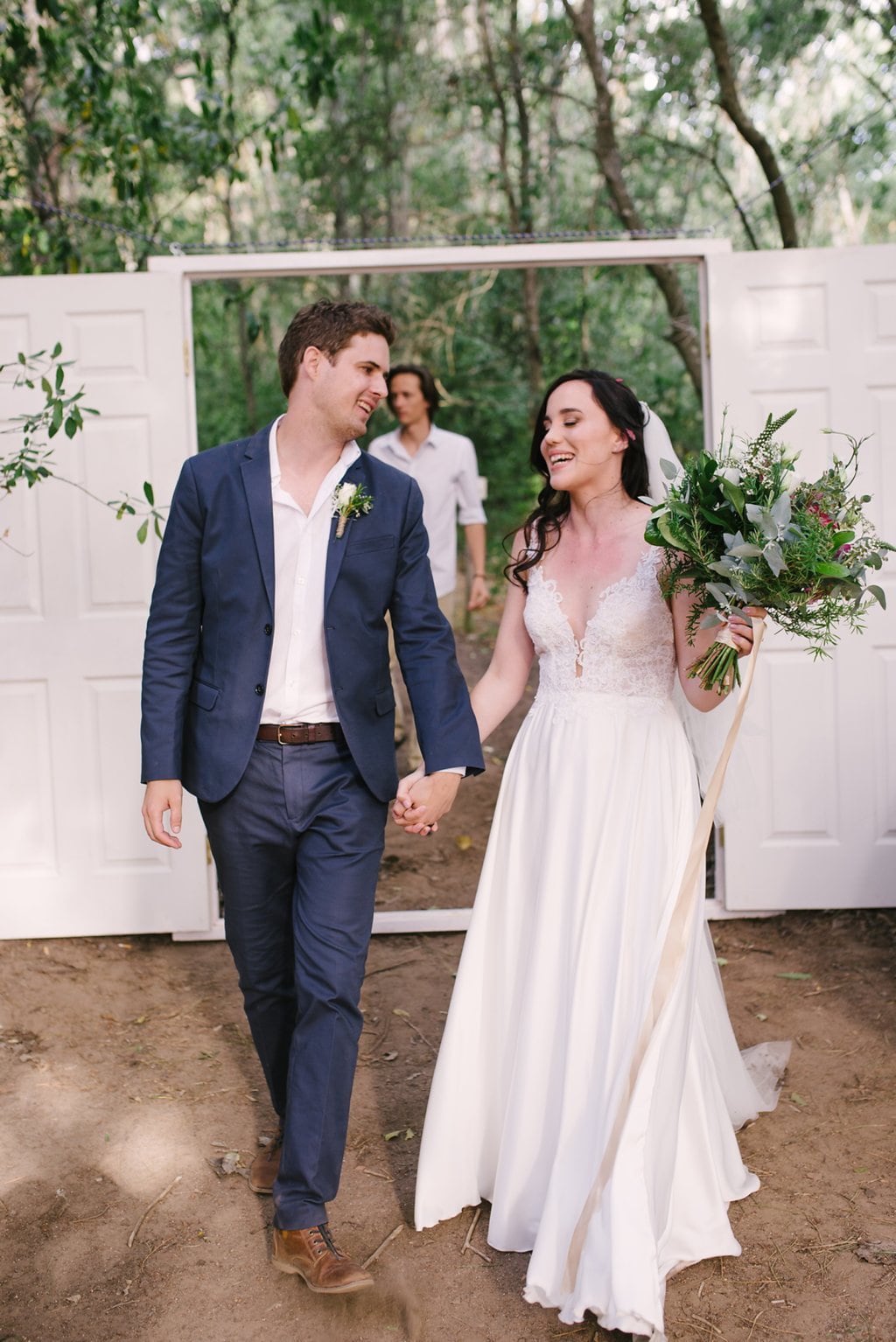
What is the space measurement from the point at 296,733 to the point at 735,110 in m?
5.76

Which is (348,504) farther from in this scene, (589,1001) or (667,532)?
(589,1001)

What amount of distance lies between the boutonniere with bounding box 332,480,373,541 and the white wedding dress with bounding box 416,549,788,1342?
563 millimetres

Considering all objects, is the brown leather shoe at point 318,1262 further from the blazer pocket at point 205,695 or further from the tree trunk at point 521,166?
the tree trunk at point 521,166

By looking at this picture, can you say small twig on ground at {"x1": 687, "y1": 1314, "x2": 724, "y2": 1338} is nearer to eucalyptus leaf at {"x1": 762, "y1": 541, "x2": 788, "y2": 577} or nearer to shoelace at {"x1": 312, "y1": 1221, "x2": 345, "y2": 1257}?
shoelace at {"x1": 312, "y1": 1221, "x2": 345, "y2": 1257}

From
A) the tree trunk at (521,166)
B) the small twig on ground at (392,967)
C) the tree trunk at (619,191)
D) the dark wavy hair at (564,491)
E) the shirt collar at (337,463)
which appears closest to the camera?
the shirt collar at (337,463)

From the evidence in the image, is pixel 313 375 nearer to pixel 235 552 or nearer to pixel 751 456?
pixel 235 552

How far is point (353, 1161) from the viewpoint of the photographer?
3.88 metres

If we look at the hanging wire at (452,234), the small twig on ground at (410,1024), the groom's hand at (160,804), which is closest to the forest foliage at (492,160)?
the hanging wire at (452,234)

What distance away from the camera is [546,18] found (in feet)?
40.5

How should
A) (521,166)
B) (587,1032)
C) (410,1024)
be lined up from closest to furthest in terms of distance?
1. (587,1032)
2. (410,1024)
3. (521,166)

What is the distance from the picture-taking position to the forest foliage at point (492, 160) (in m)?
10.5

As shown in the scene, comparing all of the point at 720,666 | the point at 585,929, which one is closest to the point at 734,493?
the point at 720,666

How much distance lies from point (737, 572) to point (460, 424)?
39.7ft

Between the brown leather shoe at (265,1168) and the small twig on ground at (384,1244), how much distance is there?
0.40 m
